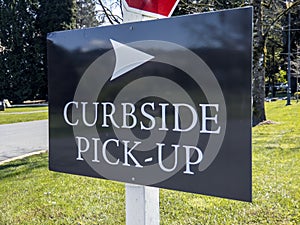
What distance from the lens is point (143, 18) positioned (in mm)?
1675

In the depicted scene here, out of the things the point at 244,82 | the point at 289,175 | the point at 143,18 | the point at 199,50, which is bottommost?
the point at 289,175

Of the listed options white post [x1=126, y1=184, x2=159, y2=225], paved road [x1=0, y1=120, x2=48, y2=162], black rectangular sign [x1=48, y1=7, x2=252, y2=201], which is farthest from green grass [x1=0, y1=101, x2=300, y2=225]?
paved road [x1=0, y1=120, x2=48, y2=162]

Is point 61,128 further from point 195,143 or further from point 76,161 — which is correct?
point 195,143

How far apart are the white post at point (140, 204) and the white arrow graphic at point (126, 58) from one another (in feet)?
1.83

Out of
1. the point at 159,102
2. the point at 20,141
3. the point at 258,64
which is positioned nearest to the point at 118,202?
the point at 159,102

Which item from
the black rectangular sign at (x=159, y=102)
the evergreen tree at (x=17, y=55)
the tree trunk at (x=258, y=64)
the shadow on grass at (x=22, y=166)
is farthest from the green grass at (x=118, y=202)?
the evergreen tree at (x=17, y=55)

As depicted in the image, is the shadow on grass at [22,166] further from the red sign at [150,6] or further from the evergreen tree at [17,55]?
the evergreen tree at [17,55]

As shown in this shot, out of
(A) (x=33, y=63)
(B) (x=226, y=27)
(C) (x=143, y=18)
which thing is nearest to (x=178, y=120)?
(B) (x=226, y=27)

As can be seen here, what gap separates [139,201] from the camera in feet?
5.58

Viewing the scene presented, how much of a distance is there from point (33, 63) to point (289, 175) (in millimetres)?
32522

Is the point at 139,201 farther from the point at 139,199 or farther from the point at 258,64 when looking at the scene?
the point at 258,64

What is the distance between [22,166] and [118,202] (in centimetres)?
310

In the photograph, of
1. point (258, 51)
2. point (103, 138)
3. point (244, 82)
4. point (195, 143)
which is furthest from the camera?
point (258, 51)

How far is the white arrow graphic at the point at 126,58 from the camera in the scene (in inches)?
59.2
